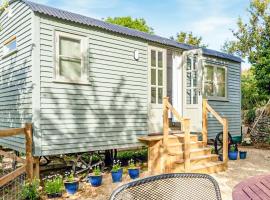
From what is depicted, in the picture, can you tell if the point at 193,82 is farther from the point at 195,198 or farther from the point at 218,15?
the point at 218,15

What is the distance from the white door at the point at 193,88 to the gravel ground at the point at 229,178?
5.48 feet

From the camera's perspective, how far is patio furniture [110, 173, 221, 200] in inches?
57.0

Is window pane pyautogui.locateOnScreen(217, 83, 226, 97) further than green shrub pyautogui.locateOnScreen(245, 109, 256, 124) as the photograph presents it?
No

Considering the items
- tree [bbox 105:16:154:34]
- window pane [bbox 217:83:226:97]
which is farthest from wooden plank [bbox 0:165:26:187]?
tree [bbox 105:16:154:34]

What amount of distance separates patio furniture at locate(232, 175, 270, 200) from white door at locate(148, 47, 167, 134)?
237 inches

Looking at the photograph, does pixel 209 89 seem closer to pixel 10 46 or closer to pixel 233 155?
pixel 233 155

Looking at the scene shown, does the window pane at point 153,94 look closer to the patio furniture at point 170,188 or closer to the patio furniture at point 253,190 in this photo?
the patio furniture at point 253,190

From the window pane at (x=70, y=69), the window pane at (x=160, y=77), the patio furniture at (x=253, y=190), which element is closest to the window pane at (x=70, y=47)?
the window pane at (x=70, y=69)

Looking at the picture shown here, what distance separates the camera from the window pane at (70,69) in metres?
6.88

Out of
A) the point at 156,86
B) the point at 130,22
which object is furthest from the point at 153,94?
the point at 130,22

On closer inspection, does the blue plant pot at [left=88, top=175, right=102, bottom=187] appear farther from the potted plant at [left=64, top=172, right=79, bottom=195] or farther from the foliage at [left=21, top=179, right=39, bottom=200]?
the foliage at [left=21, top=179, right=39, bottom=200]

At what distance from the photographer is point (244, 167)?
8406mm

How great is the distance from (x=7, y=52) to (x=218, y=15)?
2712 centimetres

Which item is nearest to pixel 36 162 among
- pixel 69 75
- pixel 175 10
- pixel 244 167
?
pixel 69 75
